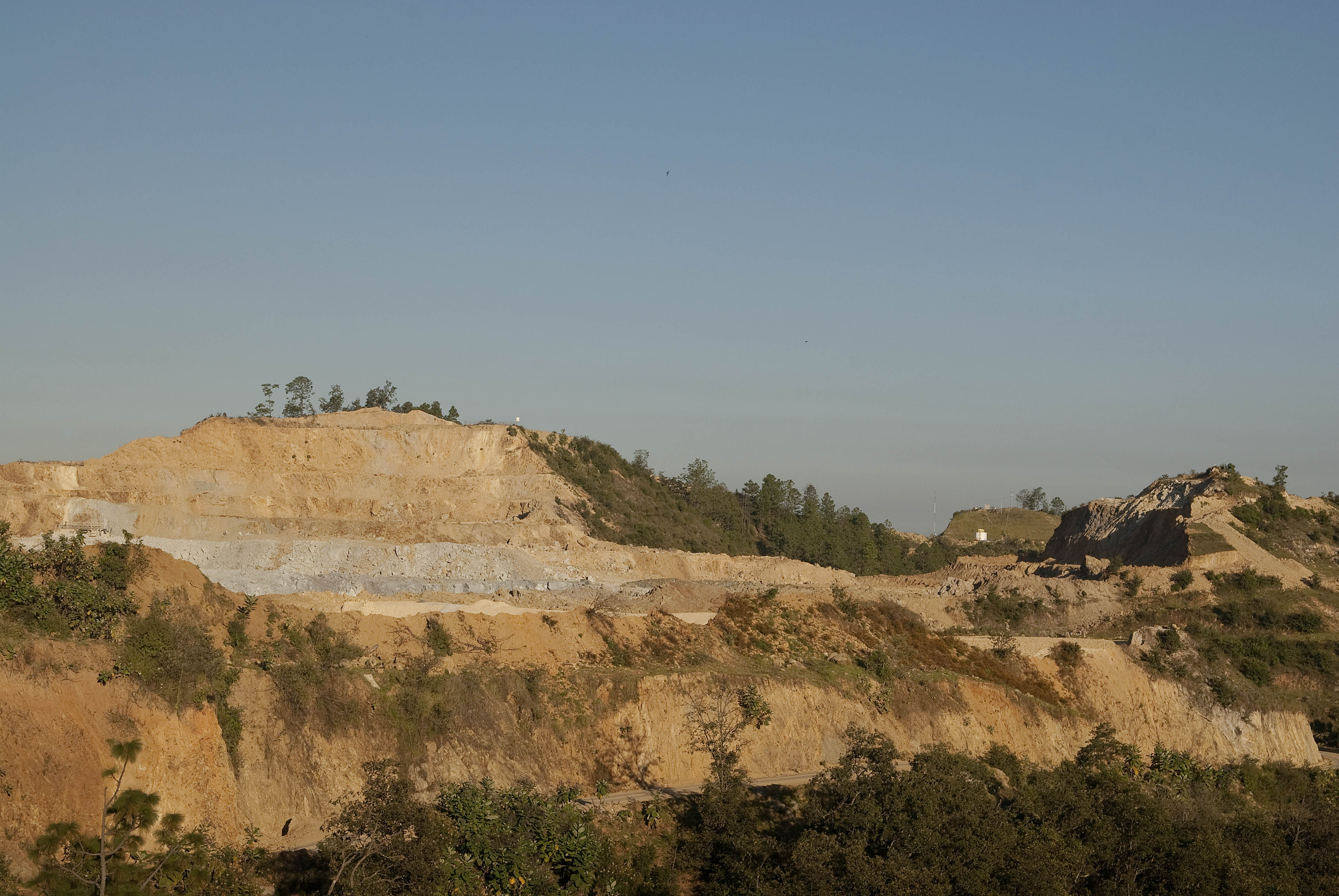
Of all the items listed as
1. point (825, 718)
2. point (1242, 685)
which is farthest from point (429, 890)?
point (1242, 685)

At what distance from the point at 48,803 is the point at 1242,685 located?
40537mm

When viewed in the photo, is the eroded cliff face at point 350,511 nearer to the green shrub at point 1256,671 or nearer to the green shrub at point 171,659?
the green shrub at point 1256,671

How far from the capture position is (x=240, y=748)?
2861cm

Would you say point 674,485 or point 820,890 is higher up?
point 674,485

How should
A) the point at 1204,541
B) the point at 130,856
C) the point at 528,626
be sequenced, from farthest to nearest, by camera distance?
the point at 1204,541 → the point at 528,626 → the point at 130,856

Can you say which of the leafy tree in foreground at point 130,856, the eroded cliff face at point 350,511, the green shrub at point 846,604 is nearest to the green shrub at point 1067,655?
the green shrub at point 846,604

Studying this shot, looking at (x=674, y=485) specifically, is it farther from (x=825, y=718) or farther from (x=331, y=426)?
(x=825, y=718)

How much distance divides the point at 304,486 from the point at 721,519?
37.5m

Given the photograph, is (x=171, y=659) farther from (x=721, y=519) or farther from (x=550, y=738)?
(x=721, y=519)

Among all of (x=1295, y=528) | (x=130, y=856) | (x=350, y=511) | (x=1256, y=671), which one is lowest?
(x=130, y=856)

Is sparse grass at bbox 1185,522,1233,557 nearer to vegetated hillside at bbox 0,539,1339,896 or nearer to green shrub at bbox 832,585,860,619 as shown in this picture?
vegetated hillside at bbox 0,539,1339,896

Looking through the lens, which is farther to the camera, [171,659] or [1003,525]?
[1003,525]

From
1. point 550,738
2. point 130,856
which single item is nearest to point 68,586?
point 130,856

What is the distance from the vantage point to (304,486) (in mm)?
70938
